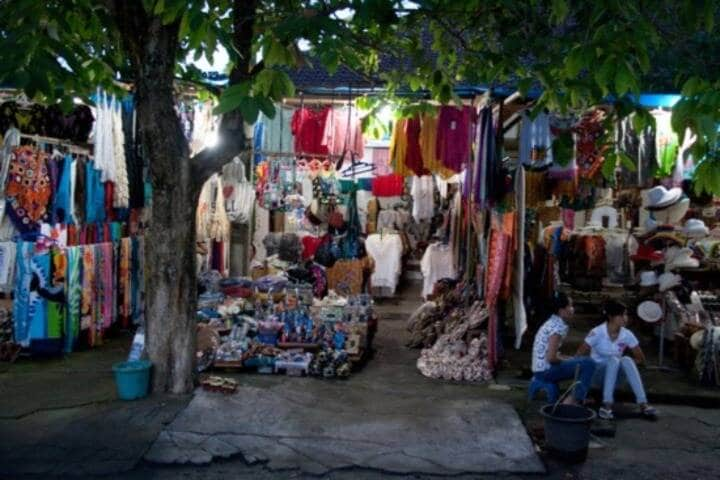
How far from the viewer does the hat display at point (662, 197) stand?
868cm

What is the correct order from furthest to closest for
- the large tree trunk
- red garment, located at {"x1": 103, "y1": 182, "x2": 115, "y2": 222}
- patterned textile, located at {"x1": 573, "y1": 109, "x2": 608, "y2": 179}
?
red garment, located at {"x1": 103, "y1": 182, "x2": 115, "y2": 222}
patterned textile, located at {"x1": 573, "y1": 109, "x2": 608, "y2": 179}
the large tree trunk

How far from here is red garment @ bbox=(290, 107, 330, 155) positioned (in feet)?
29.5

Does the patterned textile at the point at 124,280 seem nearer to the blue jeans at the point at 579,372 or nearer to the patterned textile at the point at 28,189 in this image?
the patterned textile at the point at 28,189

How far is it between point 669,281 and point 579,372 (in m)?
3.86

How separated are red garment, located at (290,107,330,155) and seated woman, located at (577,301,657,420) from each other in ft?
14.8

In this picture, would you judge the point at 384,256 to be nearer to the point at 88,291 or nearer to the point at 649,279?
the point at 649,279

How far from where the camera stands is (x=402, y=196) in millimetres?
13133

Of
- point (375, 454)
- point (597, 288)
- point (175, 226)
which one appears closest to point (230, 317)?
point (175, 226)

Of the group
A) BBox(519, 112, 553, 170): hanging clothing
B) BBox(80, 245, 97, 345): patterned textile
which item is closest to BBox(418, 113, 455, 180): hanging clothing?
BBox(519, 112, 553, 170): hanging clothing

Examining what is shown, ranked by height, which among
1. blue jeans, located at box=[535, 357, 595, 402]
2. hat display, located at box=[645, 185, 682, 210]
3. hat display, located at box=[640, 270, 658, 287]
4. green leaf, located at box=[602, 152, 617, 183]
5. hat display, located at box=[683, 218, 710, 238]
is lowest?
blue jeans, located at box=[535, 357, 595, 402]

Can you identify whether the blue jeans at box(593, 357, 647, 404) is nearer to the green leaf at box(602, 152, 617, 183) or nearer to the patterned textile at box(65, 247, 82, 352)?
the green leaf at box(602, 152, 617, 183)

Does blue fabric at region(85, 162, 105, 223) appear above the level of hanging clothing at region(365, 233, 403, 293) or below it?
above

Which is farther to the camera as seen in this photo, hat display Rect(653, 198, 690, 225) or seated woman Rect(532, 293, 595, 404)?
hat display Rect(653, 198, 690, 225)

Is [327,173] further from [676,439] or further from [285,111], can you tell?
[676,439]
